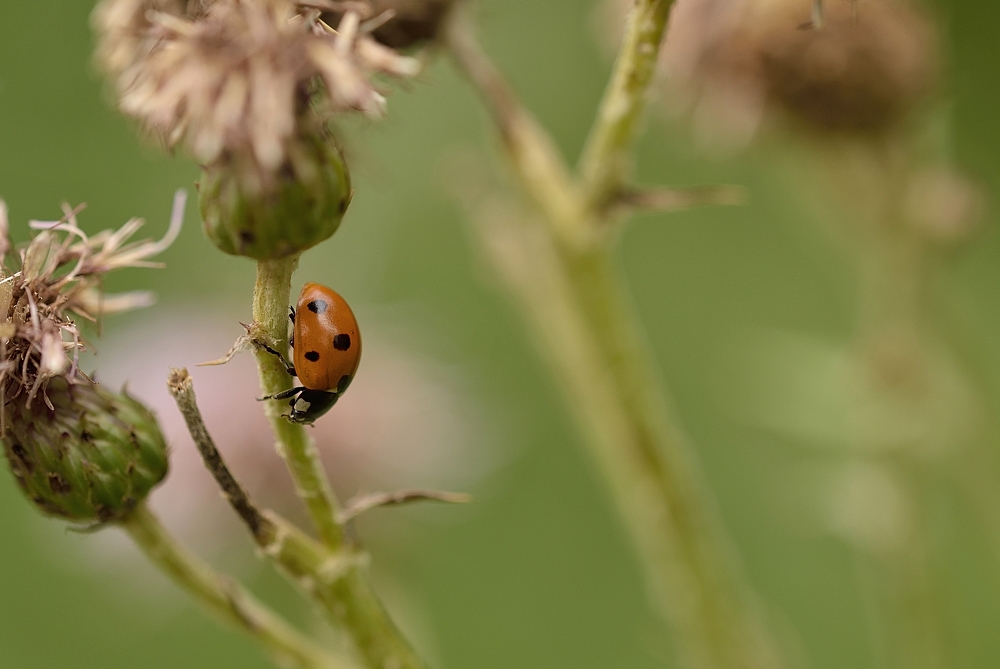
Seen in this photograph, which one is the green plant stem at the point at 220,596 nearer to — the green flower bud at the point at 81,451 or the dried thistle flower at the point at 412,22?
the green flower bud at the point at 81,451

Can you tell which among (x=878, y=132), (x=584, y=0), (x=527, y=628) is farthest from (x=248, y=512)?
(x=584, y=0)

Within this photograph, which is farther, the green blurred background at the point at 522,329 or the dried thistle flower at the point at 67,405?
the green blurred background at the point at 522,329

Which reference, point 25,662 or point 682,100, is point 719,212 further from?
point 25,662

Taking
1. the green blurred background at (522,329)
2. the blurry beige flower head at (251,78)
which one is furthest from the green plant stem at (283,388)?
the green blurred background at (522,329)

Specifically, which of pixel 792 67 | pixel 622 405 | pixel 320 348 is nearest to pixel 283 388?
pixel 320 348

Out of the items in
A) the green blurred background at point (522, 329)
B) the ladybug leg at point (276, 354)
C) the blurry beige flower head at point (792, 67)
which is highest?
the blurry beige flower head at point (792, 67)

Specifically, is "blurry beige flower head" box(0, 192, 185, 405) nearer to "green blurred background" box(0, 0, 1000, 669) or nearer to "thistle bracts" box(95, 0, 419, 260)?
"thistle bracts" box(95, 0, 419, 260)
